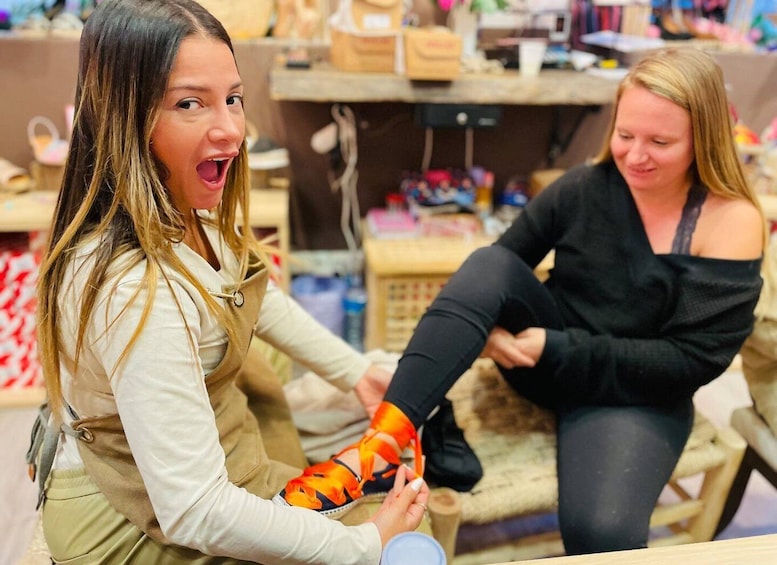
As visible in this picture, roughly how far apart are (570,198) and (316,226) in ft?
3.92

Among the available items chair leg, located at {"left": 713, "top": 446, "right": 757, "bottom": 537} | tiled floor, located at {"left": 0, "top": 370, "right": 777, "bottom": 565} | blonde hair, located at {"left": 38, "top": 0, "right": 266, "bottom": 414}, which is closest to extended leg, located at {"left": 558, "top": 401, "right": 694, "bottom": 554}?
chair leg, located at {"left": 713, "top": 446, "right": 757, "bottom": 537}

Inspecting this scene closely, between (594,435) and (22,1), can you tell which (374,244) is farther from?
(22,1)

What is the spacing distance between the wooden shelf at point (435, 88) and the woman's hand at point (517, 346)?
0.88 meters

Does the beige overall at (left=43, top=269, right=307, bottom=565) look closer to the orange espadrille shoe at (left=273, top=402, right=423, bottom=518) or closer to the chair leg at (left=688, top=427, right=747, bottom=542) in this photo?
the orange espadrille shoe at (left=273, top=402, right=423, bottom=518)

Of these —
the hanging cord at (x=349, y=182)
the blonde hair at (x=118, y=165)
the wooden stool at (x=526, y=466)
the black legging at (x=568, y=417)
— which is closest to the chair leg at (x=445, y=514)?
the wooden stool at (x=526, y=466)

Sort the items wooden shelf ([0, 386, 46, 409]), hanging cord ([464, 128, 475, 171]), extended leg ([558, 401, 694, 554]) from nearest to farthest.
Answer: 1. extended leg ([558, 401, 694, 554])
2. wooden shelf ([0, 386, 46, 409])
3. hanging cord ([464, 128, 475, 171])

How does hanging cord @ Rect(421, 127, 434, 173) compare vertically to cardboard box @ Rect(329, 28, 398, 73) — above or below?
below

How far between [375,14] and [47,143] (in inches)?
40.2

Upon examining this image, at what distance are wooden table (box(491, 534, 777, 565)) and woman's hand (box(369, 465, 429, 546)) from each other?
18 cm

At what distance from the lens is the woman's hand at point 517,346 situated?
1.13m

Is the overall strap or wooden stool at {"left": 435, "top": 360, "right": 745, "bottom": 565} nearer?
the overall strap

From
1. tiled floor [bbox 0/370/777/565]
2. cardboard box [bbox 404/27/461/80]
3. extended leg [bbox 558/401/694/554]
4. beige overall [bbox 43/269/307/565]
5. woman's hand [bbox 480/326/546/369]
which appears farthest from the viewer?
cardboard box [bbox 404/27/461/80]

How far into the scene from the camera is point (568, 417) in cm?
119

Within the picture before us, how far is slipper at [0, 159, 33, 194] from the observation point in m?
1.86
